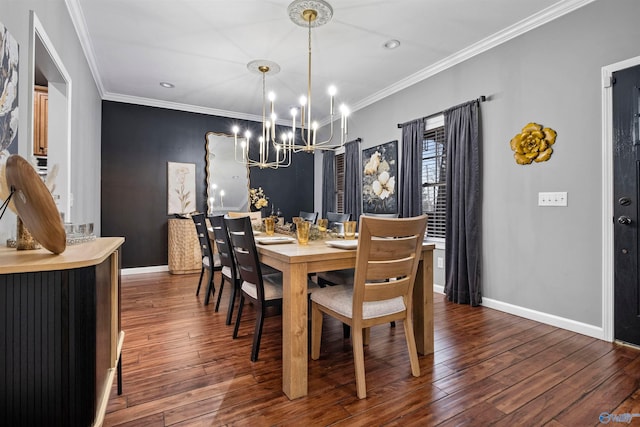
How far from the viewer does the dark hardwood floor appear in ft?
5.01

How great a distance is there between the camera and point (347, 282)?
253cm

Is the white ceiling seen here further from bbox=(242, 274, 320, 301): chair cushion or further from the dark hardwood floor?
the dark hardwood floor

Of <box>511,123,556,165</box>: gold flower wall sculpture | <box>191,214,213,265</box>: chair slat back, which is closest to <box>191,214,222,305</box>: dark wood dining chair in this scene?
<box>191,214,213,265</box>: chair slat back

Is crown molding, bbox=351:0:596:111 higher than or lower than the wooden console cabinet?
higher

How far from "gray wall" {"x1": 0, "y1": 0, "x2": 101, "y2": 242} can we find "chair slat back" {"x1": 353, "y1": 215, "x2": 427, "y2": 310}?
1.65 meters

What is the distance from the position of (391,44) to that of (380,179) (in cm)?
187

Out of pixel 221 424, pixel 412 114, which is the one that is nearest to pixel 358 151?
pixel 412 114

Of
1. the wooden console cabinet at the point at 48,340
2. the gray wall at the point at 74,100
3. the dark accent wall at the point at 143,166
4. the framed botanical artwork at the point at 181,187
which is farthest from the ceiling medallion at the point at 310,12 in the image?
the framed botanical artwork at the point at 181,187

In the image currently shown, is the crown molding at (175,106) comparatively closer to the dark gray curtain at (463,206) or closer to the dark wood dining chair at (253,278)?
the dark gray curtain at (463,206)

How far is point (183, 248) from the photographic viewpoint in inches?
189

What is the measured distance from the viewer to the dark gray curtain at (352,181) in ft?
16.7

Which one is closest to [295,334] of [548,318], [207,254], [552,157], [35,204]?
[35,204]

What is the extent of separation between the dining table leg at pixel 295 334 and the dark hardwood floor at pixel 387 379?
3.0 inches

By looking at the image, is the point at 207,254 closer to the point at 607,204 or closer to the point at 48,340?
the point at 48,340
